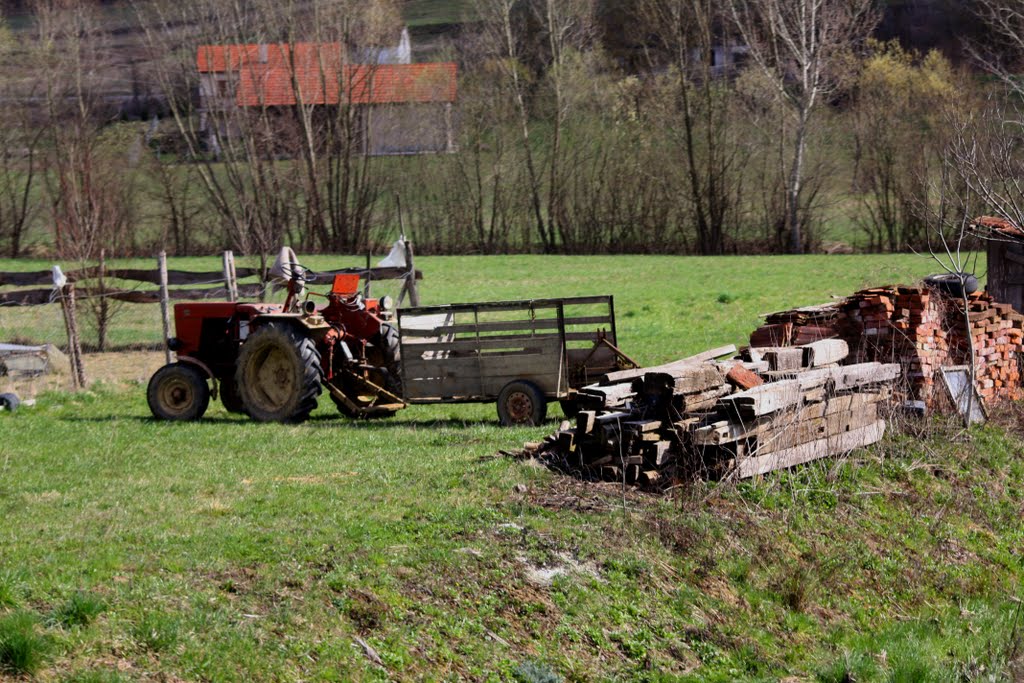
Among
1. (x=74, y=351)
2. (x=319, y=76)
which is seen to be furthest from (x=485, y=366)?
(x=319, y=76)

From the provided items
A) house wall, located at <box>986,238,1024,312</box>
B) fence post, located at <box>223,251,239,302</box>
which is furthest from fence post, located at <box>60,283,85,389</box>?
house wall, located at <box>986,238,1024,312</box>

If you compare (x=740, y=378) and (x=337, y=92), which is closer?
(x=740, y=378)

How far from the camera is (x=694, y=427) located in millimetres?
9773

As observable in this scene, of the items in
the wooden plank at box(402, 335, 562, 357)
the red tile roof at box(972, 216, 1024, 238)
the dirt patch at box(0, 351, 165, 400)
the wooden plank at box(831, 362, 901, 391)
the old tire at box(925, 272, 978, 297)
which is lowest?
the dirt patch at box(0, 351, 165, 400)

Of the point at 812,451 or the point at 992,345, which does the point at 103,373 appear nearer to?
the point at 812,451

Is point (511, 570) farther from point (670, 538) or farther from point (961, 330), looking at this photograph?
point (961, 330)

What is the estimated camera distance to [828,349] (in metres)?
12.6

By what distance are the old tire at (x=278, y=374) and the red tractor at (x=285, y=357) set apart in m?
0.01

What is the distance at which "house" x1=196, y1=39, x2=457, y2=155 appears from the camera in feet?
159

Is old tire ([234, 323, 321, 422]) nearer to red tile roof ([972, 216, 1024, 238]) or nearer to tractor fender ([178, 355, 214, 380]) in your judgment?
tractor fender ([178, 355, 214, 380])

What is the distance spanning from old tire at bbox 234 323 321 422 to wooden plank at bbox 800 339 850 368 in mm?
5619

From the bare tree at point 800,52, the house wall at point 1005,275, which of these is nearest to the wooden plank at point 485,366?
Answer: the house wall at point 1005,275

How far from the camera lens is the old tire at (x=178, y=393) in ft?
47.5

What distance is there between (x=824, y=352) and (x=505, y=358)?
3492mm
